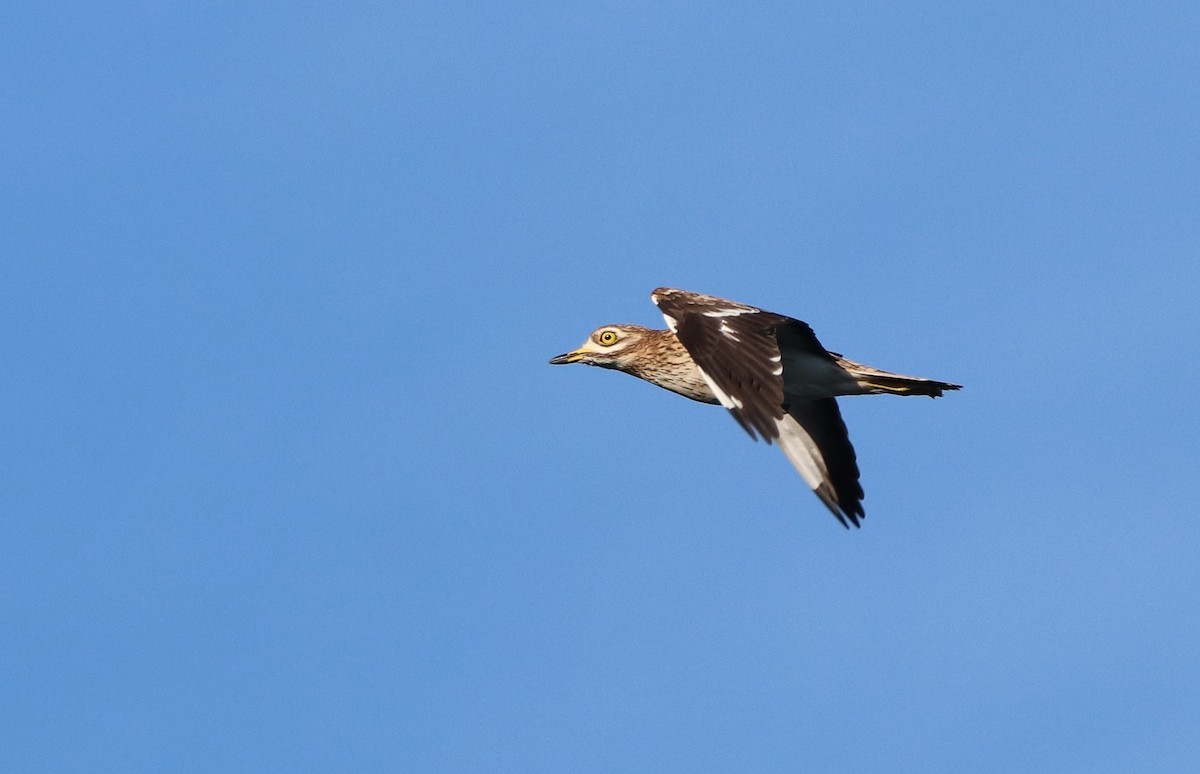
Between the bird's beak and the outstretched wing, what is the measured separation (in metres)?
2.50

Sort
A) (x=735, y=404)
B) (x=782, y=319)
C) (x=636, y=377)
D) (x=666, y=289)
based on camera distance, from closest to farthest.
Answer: (x=735, y=404) → (x=782, y=319) → (x=666, y=289) → (x=636, y=377)

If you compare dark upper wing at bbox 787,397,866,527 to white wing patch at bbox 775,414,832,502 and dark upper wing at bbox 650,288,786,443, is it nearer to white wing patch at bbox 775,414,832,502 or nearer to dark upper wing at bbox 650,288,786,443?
white wing patch at bbox 775,414,832,502

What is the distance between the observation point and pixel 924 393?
21344 millimetres

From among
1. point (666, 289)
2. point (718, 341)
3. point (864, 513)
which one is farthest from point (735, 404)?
point (864, 513)

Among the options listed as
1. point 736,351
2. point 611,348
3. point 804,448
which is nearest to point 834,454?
point 804,448

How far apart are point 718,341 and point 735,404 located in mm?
1129

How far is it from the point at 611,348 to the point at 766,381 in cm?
448

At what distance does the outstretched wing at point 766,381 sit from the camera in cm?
1878

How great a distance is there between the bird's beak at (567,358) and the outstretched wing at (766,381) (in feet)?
8.19

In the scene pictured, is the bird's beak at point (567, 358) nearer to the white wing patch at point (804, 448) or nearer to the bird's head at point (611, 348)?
the bird's head at point (611, 348)

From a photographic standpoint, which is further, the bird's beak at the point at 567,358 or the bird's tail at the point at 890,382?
the bird's beak at the point at 567,358

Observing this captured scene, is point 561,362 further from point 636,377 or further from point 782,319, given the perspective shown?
point 782,319

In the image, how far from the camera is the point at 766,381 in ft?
62.1

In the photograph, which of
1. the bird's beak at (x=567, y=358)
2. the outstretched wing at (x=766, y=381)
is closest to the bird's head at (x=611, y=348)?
the bird's beak at (x=567, y=358)
